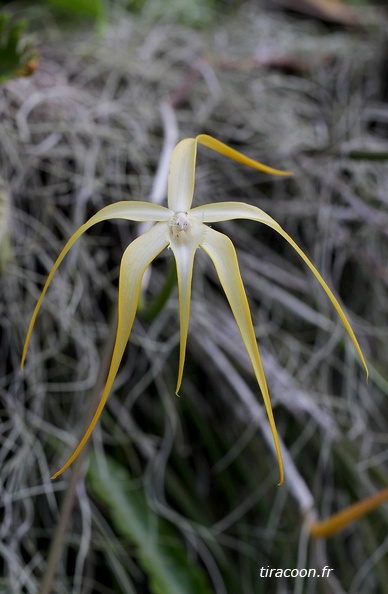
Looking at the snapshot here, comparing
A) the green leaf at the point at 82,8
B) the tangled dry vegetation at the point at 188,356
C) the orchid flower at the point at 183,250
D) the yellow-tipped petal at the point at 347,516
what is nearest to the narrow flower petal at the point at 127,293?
the orchid flower at the point at 183,250

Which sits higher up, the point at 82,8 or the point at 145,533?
the point at 82,8

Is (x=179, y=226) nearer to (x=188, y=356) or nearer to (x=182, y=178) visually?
(x=182, y=178)

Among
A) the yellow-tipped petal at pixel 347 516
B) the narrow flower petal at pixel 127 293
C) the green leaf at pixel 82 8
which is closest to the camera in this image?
the narrow flower petal at pixel 127 293

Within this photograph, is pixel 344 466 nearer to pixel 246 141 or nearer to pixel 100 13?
pixel 246 141

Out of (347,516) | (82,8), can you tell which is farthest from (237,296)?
(82,8)

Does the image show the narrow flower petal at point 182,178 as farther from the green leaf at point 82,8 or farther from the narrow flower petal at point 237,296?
the green leaf at point 82,8
